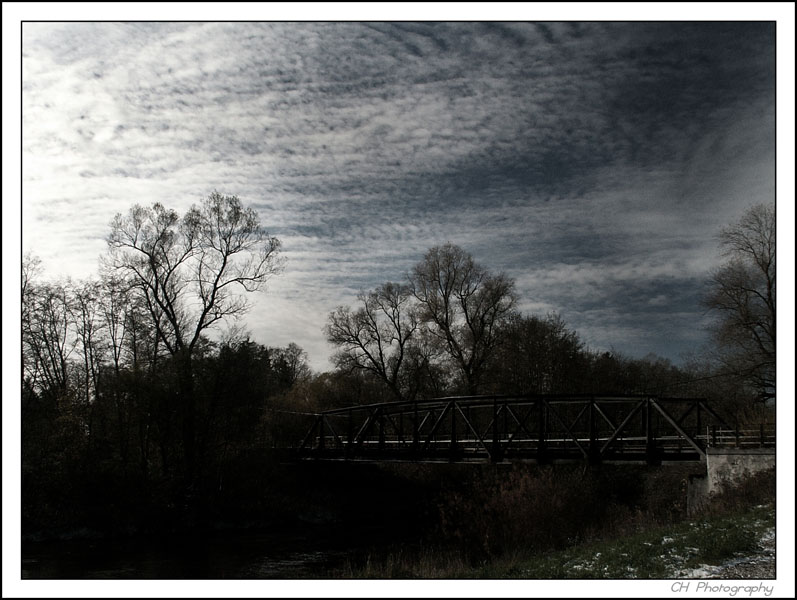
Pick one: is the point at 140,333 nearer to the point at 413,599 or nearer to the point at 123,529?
the point at 123,529

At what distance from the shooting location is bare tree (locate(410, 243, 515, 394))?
36.4 meters

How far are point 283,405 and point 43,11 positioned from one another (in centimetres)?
2723

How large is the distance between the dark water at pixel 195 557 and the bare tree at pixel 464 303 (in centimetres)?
1348

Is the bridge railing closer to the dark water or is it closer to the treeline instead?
the treeline

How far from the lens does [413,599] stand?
10.7 m

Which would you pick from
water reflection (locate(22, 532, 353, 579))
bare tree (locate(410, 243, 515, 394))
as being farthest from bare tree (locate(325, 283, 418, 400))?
water reflection (locate(22, 532, 353, 579))

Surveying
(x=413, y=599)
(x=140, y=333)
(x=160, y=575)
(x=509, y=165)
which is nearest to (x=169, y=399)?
(x=140, y=333)

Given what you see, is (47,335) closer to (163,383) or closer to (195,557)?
(163,383)

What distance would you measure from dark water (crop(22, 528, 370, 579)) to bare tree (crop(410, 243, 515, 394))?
1348cm

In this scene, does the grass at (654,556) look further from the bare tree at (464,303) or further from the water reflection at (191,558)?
the bare tree at (464,303)

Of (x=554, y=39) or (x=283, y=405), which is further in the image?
(x=283, y=405)

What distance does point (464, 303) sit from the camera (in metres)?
37.2

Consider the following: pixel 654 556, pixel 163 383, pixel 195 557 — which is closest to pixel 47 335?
pixel 163 383

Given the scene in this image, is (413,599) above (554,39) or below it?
below
